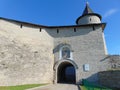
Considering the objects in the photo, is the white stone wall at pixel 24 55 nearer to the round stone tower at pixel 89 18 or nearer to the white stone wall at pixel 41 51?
the white stone wall at pixel 41 51

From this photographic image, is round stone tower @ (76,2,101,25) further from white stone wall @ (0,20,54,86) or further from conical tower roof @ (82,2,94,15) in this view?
white stone wall @ (0,20,54,86)

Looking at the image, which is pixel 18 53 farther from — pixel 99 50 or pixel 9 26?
pixel 99 50

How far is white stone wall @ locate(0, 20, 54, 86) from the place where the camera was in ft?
44.0

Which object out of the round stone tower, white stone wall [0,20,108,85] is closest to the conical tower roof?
the round stone tower

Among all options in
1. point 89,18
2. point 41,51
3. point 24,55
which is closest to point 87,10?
point 89,18

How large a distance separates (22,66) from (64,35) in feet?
21.9

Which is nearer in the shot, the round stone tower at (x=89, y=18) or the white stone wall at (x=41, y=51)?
the white stone wall at (x=41, y=51)

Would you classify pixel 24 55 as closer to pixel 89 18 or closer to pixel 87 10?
pixel 89 18

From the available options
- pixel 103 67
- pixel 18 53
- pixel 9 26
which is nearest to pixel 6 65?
pixel 18 53

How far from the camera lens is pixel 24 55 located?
1494 cm

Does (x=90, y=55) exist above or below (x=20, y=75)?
above

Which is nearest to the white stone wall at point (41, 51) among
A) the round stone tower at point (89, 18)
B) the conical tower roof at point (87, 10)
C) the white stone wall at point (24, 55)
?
the white stone wall at point (24, 55)

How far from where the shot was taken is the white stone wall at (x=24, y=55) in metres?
13.4

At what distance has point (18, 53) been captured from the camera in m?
14.6
